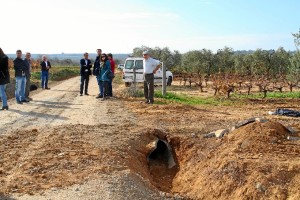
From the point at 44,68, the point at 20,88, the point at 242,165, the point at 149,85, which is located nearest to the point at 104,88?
the point at 149,85

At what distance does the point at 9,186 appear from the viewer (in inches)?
227

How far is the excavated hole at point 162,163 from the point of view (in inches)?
311

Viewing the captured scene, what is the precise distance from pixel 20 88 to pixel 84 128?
5929 mm

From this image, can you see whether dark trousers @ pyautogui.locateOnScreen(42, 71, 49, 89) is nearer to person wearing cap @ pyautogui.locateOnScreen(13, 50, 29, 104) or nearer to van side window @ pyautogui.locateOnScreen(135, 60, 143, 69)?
van side window @ pyautogui.locateOnScreen(135, 60, 143, 69)

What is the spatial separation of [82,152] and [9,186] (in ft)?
6.08

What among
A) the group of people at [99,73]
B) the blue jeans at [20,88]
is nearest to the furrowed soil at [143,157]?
the group of people at [99,73]

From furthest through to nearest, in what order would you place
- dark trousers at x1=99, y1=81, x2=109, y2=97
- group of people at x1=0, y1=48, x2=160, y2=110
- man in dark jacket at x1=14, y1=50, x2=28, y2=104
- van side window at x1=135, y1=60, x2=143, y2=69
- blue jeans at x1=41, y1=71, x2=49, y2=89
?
1. van side window at x1=135, y1=60, x2=143, y2=69
2. blue jeans at x1=41, y1=71, x2=49, y2=89
3. dark trousers at x1=99, y1=81, x2=109, y2=97
4. man in dark jacket at x1=14, y1=50, x2=28, y2=104
5. group of people at x1=0, y1=48, x2=160, y2=110

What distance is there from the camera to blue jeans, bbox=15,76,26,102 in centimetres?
1441

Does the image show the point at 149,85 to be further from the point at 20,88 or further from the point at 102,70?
the point at 20,88

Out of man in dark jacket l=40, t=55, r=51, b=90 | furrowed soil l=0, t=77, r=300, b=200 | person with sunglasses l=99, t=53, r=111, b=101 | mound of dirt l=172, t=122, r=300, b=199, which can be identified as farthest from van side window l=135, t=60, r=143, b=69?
mound of dirt l=172, t=122, r=300, b=199

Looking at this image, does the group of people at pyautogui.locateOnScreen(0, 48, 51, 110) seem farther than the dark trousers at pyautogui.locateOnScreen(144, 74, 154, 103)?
No

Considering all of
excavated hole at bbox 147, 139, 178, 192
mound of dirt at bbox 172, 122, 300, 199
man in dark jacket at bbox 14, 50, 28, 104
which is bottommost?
excavated hole at bbox 147, 139, 178, 192

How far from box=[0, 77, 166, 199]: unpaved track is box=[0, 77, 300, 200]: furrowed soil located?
0.02 meters

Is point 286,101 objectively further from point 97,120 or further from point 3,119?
point 3,119
